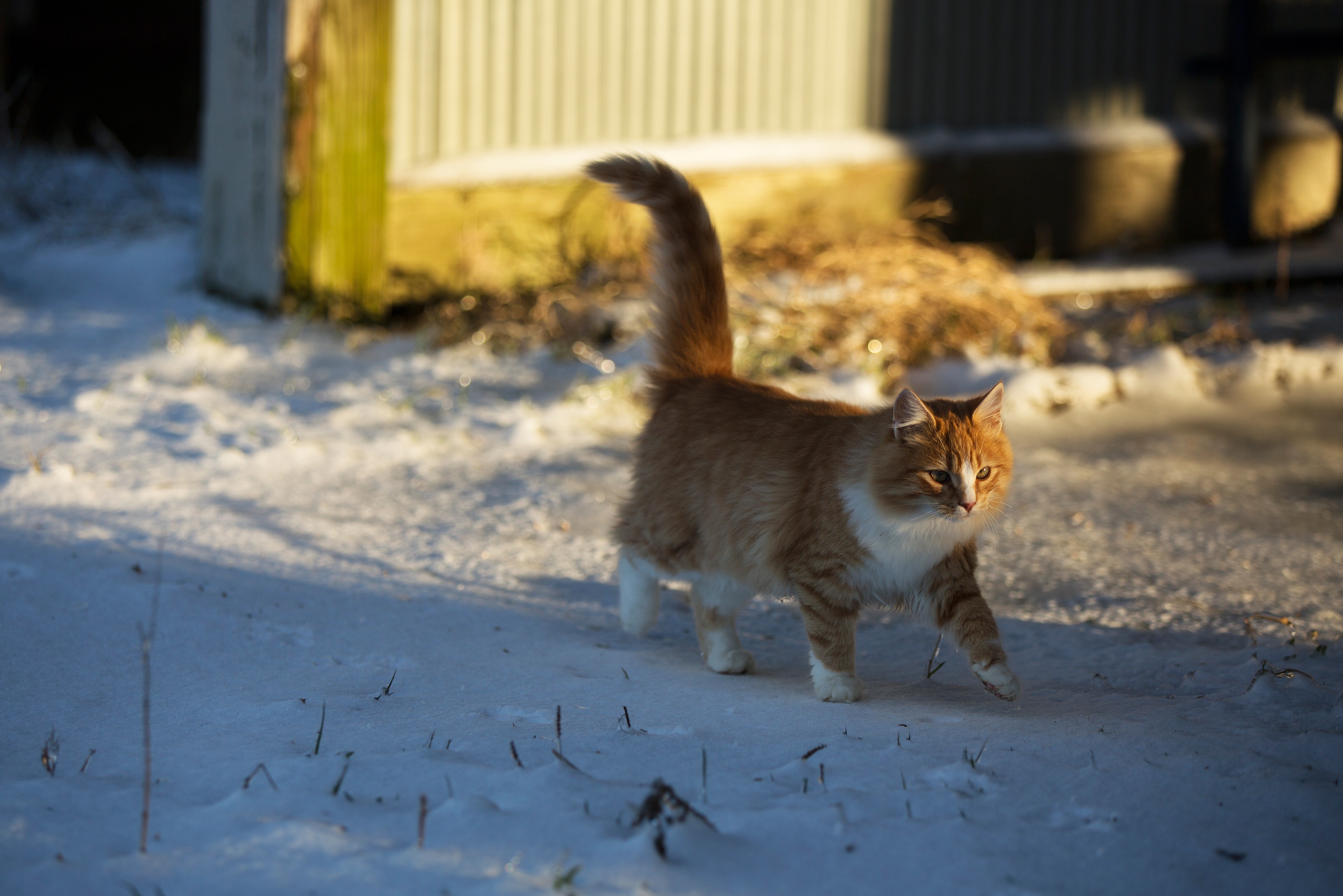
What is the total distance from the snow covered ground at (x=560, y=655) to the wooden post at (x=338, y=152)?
41 cm

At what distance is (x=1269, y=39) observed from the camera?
279 inches

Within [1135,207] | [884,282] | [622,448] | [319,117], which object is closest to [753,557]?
[622,448]

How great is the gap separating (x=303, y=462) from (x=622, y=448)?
109 cm

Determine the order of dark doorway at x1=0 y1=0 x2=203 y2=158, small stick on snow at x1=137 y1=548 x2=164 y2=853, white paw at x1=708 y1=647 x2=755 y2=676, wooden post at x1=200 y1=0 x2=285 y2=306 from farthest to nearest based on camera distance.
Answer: dark doorway at x1=0 y1=0 x2=203 y2=158 < wooden post at x1=200 y1=0 x2=285 y2=306 < white paw at x1=708 y1=647 x2=755 y2=676 < small stick on snow at x1=137 y1=548 x2=164 y2=853

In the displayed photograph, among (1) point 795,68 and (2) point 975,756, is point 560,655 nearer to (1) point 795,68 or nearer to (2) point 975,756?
(2) point 975,756

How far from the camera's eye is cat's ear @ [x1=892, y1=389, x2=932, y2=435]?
2.44 meters

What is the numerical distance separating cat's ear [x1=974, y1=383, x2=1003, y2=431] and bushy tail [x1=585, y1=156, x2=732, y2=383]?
73cm

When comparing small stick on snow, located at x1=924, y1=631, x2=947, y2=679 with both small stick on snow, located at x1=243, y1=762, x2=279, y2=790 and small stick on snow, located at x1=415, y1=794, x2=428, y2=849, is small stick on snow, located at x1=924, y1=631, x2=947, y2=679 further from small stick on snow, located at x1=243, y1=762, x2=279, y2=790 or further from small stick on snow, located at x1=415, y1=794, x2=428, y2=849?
small stick on snow, located at x1=243, y1=762, x2=279, y2=790

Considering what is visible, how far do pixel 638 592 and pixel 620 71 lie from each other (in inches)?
144

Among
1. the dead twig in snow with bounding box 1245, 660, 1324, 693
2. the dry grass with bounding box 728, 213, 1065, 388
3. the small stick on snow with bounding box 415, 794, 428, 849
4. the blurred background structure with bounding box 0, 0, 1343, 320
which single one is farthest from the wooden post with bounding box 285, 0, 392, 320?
the dead twig in snow with bounding box 1245, 660, 1324, 693

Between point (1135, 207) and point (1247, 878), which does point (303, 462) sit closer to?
point (1247, 878)

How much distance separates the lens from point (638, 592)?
115 inches

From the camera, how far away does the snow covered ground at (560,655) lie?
1.82m

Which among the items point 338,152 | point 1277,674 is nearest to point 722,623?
point 1277,674
